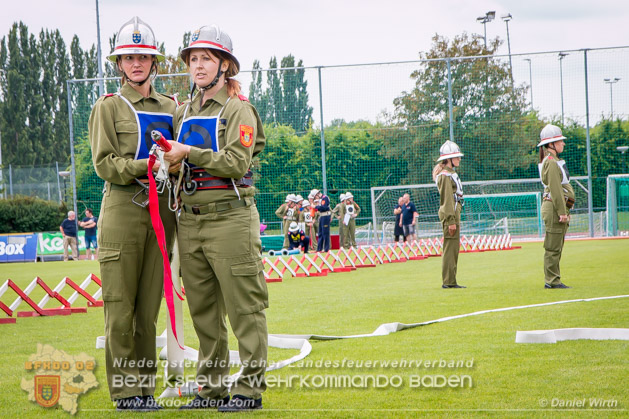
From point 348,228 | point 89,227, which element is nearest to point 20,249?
A: point 89,227

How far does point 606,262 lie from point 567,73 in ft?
49.3

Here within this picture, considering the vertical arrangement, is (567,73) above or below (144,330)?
above

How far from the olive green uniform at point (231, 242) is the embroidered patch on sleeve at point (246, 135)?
0.04 feet

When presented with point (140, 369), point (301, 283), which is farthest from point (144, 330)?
point (301, 283)

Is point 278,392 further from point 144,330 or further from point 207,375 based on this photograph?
point 144,330

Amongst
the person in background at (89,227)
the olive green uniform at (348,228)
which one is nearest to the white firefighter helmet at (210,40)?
the olive green uniform at (348,228)

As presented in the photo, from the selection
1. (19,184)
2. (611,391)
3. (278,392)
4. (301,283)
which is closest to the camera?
(611,391)

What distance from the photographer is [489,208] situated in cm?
3066

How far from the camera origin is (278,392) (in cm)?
512

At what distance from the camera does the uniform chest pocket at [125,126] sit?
4824 millimetres

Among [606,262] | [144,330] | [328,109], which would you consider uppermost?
[328,109]

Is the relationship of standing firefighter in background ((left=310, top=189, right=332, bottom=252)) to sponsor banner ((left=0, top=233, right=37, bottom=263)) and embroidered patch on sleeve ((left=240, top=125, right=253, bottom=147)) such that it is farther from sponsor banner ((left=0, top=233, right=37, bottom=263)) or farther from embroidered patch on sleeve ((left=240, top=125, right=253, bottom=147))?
embroidered patch on sleeve ((left=240, top=125, right=253, bottom=147))

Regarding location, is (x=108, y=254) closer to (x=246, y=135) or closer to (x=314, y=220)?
(x=246, y=135)

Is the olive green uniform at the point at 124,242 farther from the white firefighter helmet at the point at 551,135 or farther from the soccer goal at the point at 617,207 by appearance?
the soccer goal at the point at 617,207
